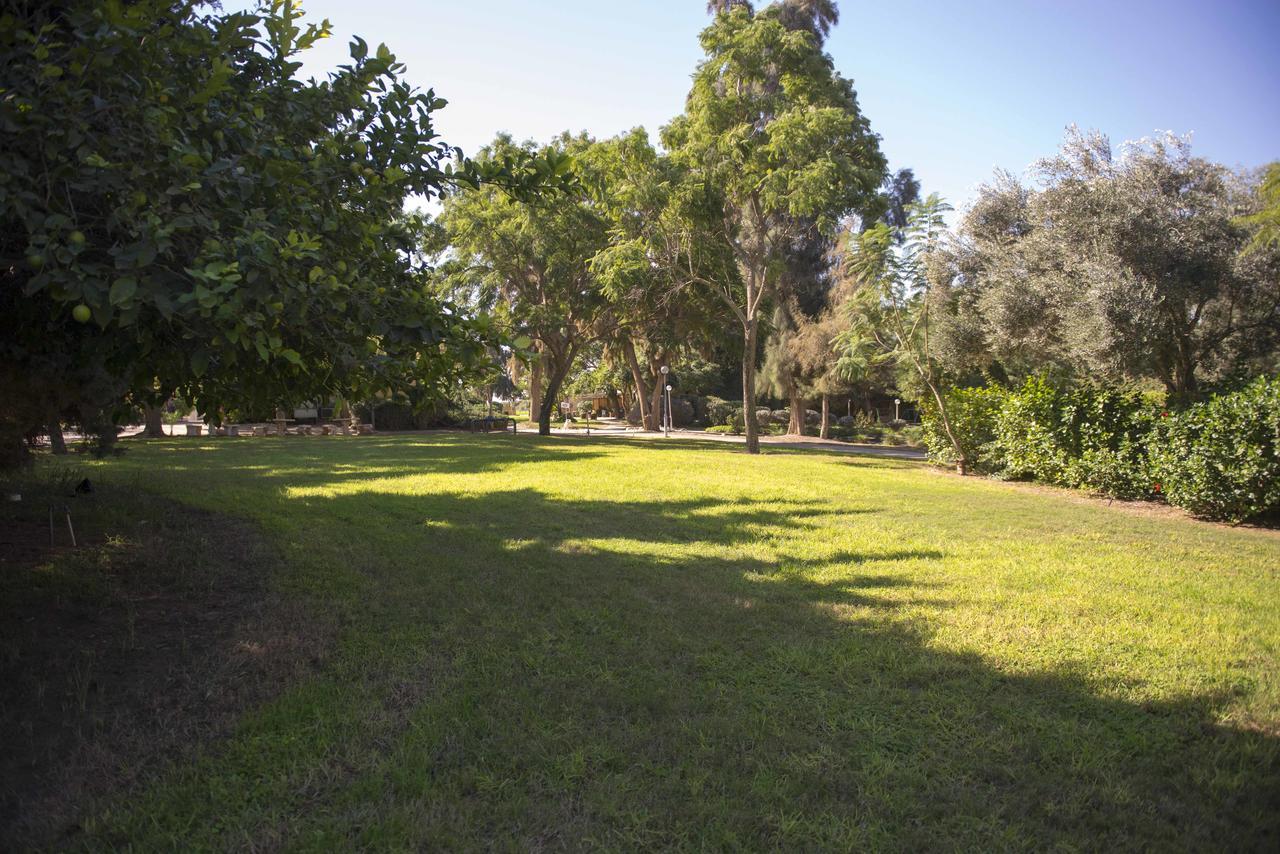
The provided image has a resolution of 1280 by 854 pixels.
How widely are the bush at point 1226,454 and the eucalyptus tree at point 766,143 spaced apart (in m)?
8.96

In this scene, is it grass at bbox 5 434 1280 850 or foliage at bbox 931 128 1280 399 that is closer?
grass at bbox 5 434 1280 850

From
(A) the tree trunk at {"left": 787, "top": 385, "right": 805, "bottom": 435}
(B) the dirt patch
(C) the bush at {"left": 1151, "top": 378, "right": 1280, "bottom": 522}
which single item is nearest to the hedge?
(C) the bush at {"left": 1151, "top": 378, "right": 1280, "bottom": 522}

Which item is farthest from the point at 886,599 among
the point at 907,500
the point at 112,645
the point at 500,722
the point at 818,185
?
the point at 818,185

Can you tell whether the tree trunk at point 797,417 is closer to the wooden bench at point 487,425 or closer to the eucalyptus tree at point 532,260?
the eucalyptus tree at point 532,260

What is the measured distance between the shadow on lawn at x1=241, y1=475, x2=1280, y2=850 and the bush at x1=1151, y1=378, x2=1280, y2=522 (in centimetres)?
572

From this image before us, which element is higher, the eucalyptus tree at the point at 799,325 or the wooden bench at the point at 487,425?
the eucalyptus tree at the point at 799,325

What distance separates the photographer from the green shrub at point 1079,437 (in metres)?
11.1

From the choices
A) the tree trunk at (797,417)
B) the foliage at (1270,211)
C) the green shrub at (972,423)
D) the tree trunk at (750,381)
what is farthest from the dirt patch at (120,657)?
the tree trunk at (797,417)

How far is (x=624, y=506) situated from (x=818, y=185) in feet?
31.5

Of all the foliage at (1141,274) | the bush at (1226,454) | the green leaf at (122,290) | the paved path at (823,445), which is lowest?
the paved path at (823,445)

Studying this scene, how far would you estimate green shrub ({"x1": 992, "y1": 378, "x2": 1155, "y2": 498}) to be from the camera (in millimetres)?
11135

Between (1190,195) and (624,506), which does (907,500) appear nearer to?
(624,506)

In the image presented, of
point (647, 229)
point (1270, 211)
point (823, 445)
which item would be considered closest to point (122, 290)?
point (1270, 211)

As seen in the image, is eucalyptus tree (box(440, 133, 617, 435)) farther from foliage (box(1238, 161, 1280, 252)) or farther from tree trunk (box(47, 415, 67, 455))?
foliage (box(1238, 161, 1280, 252))
